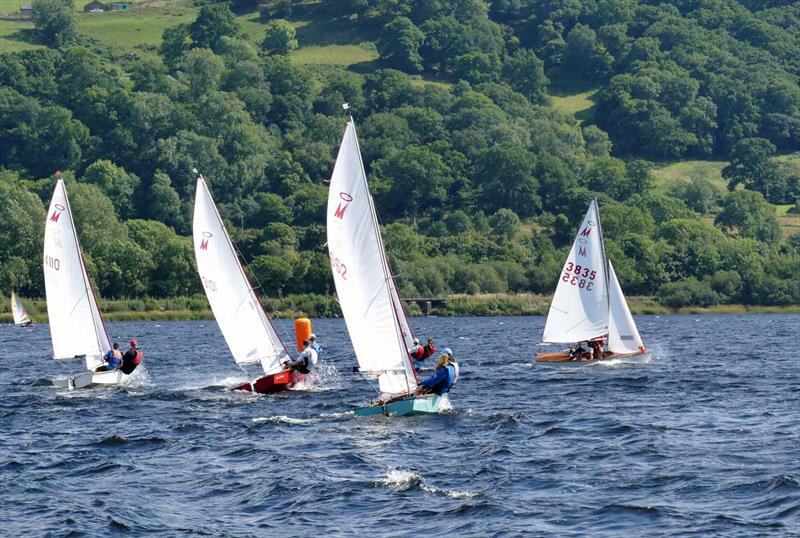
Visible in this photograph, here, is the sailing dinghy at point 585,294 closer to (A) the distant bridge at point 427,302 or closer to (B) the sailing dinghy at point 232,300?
(B) the sailing dinghy at point 232,300

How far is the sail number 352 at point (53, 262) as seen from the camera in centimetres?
6034

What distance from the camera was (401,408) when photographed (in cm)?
4731

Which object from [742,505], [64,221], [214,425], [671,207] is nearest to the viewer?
[742,505]

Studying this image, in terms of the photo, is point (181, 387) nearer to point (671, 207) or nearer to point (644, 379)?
point (644, 379)

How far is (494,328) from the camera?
394 ft

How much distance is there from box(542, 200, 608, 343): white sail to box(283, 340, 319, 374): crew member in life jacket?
20033 mm

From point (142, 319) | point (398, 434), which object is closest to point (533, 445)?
point (398, 434)

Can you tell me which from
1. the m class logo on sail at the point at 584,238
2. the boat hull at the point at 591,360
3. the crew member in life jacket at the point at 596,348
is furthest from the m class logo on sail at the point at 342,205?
the m class logo on sail at the point at 584,238

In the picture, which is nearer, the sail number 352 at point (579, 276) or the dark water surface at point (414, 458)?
the dark water surface at point (414, 458)

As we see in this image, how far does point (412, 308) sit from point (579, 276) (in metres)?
78.4

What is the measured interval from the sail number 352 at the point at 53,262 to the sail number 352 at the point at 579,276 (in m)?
25.7

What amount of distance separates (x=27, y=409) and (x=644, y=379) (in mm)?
25905

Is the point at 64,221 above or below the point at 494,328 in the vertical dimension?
above

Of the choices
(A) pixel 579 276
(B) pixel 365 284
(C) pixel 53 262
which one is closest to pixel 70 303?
(C) pixel 53 262
